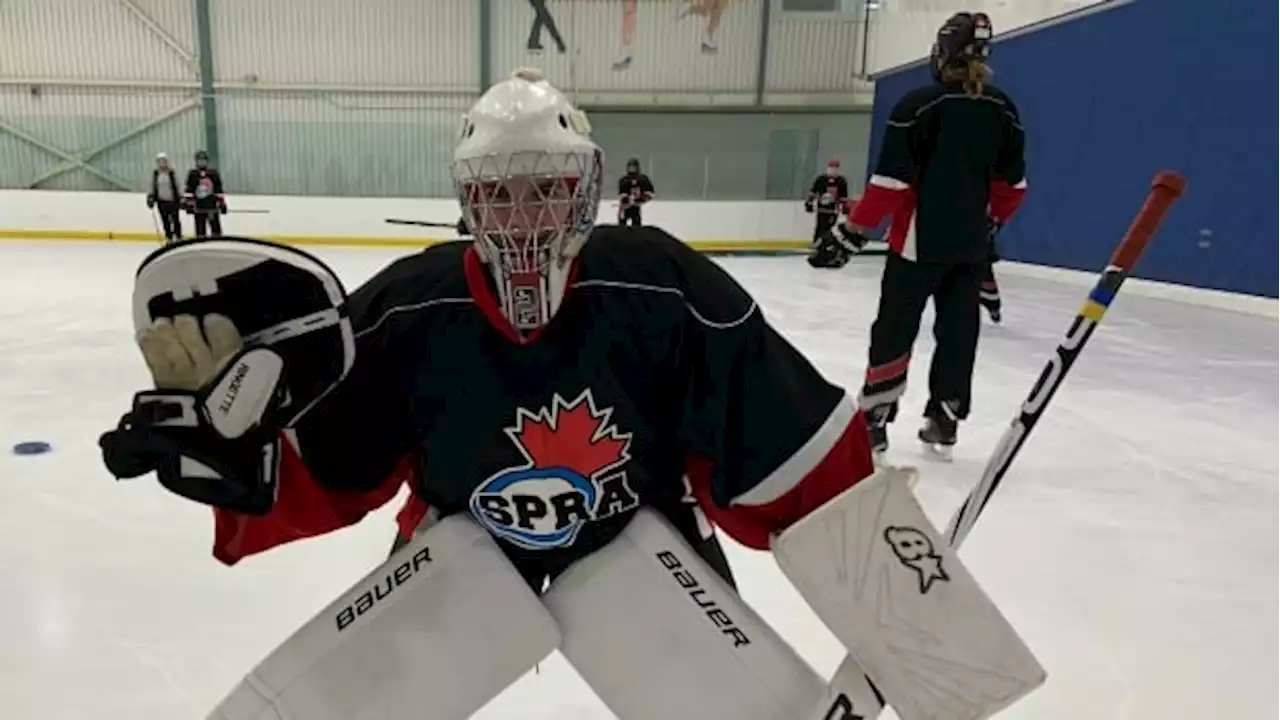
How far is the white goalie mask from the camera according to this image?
3.18 feet

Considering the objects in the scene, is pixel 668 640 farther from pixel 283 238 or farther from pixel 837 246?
pixel 283 238

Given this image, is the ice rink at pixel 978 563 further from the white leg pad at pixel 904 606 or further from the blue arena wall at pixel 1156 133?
the blue arena wall at pixel 1156 133

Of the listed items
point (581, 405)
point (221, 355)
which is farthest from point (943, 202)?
point (221, 355)

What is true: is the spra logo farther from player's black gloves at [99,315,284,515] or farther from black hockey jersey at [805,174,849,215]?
black hockey jersey at [805,174,849,215]

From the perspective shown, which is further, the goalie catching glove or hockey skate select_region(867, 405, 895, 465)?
hockey skate select_region(867, 405, 895, 465)

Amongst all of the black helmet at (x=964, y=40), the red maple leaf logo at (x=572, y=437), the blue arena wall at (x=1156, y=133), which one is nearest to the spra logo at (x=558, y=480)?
the red maple leaf logo at (x=572, y=437)

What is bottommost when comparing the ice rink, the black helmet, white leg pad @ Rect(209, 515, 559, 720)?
the ice rink

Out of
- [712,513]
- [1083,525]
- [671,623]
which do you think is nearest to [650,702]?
[671,623]

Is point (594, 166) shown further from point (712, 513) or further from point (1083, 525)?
point (1083, 525)

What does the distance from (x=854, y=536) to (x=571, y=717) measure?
826 millimetres

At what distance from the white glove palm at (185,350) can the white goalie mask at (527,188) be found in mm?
269

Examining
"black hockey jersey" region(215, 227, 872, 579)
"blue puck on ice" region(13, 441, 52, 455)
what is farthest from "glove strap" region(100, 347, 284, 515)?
"blue puck on ice" region(13, 441, 52, 455)

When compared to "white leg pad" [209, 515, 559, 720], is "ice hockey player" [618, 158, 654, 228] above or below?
below

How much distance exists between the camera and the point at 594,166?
1028 mm
